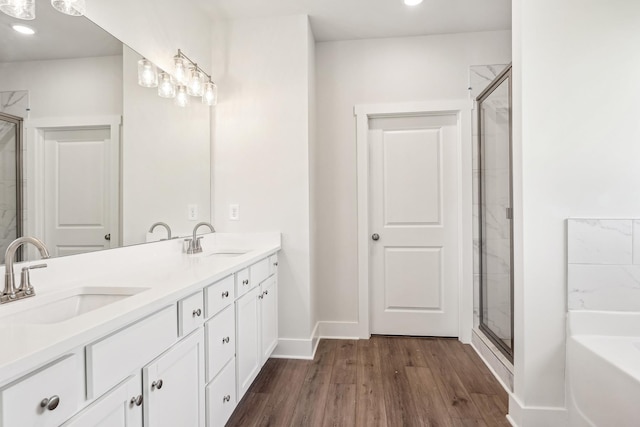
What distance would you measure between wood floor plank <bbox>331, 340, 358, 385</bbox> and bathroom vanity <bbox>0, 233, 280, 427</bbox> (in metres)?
0.52

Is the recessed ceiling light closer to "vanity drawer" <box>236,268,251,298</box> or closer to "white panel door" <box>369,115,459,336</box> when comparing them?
"vanity drawer" <box>236,268,251,298</box>

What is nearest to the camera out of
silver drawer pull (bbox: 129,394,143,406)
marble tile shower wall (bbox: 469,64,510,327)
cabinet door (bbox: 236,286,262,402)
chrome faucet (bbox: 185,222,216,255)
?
silver drawer pull (bbox: 129,394,143,406)

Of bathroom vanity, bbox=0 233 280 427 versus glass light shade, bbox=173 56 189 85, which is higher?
glass light shade, bbox=173 56 189 85

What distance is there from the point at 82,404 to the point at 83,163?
1.12 meters

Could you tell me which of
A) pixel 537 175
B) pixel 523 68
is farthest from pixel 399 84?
pixel 537 175

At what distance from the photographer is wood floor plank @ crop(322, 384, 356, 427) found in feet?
5.88

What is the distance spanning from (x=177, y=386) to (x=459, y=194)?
8.30 feet

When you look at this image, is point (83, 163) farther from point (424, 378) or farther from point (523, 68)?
point (424, 378)

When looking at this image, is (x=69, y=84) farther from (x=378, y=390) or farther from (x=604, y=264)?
(x=604, y=264)

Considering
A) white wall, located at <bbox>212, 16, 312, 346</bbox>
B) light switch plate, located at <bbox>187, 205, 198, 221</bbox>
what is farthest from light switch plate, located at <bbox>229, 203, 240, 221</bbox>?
light switch plate, located at <bbox>187, 205, 198, 221</bbox>

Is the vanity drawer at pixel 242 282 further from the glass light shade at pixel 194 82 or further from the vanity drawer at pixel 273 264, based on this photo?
the glass light shade at pixel 194 82

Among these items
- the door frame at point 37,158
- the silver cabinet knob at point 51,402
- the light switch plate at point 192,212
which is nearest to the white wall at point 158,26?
the door frame at point 37,158

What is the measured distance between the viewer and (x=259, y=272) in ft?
7.04

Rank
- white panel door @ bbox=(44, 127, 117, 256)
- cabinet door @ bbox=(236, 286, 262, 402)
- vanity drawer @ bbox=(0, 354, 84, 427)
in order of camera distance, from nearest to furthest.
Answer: vanity drawer @ bbox=(0, 354, 84, 427) < white panel door @ bbox=(44, 127, 117, 256) < cabinet door @ bbox=(236, 286, 262, 402)
